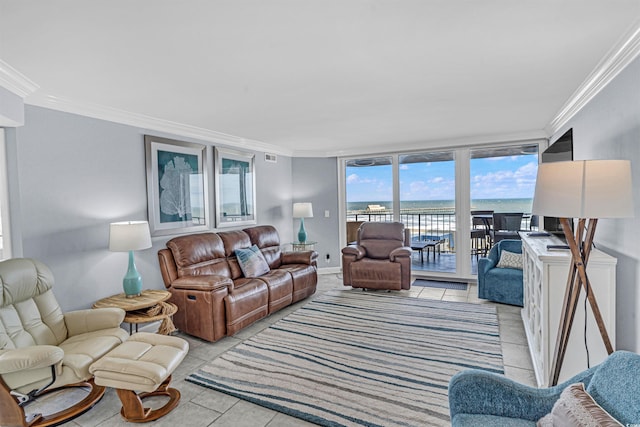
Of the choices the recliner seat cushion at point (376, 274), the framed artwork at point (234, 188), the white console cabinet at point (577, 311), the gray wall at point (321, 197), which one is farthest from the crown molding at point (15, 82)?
the gray wall at point (321, 197)

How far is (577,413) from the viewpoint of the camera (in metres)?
1.16

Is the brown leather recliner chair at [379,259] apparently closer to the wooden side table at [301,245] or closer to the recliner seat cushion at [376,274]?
the recliner seat cushion at [376,274]

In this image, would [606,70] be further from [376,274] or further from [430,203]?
[430,203]

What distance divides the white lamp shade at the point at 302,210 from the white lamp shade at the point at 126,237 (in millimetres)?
3024

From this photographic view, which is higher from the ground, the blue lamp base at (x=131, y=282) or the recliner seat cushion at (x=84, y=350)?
the blue lamp base at (x=131, y=282)

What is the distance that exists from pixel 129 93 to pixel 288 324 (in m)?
2.79

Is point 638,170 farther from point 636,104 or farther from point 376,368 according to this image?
point 376,368

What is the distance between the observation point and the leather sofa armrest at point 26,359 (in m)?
1.94

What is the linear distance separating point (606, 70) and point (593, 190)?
4.23ft

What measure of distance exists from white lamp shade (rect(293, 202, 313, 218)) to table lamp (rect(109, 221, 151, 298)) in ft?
9.74

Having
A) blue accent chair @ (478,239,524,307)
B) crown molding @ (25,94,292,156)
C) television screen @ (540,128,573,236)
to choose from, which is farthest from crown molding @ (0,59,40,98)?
blue accent chair @ (478,239,524,307)

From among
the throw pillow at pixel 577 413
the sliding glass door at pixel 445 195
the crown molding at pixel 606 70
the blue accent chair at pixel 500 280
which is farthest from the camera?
the sliding glass door at pixel 445 195

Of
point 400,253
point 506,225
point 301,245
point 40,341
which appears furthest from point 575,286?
point 301,245

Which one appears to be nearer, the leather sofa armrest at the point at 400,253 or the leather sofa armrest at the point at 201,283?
the leather sofa armrest at the point at 201,283
